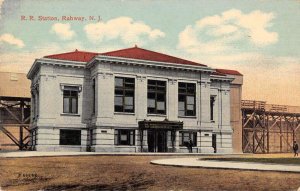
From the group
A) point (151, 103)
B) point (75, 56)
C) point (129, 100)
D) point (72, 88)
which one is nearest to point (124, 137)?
point (129, 100)

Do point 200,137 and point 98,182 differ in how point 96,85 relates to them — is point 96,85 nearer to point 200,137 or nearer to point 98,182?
point 200,137

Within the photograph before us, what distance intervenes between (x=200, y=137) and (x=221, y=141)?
4.13m

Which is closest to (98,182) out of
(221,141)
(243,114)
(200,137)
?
(200,137)

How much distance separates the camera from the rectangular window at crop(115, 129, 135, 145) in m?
35.3

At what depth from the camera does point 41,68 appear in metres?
34.9

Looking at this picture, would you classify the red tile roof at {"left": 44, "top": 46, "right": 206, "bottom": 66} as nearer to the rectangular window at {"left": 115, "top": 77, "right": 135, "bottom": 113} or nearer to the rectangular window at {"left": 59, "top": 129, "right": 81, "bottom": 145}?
the rectangular window at {"left": 115, "top": 77, "right": 135, "bottom": 113}

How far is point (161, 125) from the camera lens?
35812 millimetres

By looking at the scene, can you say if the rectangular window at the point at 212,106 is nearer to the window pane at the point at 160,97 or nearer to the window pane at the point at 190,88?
the window pane at the point at 190,88

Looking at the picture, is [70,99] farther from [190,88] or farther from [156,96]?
[190,88]

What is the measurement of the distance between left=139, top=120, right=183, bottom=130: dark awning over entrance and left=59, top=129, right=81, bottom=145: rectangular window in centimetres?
500

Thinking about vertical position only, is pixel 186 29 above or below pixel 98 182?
above

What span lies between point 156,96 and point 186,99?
8.91 feet

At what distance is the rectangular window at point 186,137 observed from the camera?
123 feet

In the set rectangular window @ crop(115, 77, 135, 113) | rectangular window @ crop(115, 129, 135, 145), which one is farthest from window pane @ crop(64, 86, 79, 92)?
rectangular window @ crop(115, 129, 135, 145)
